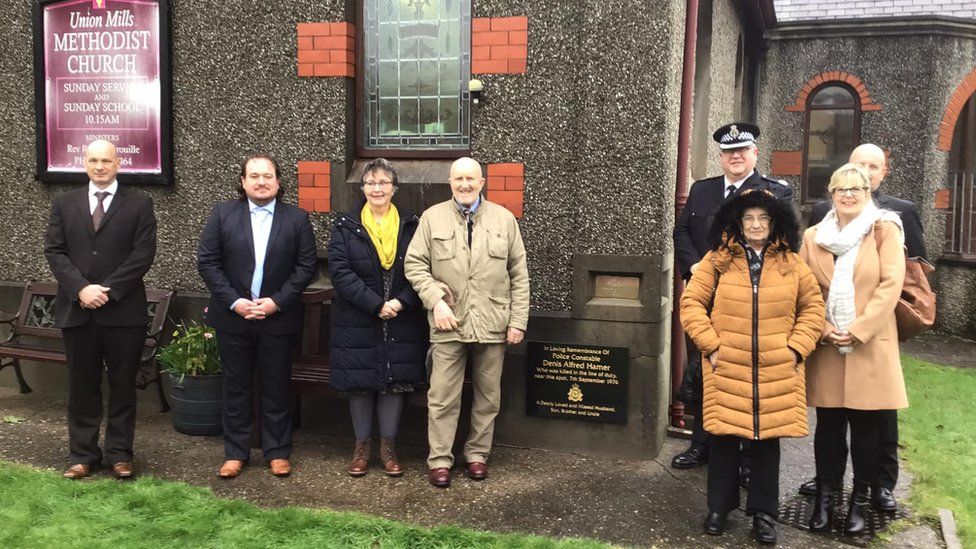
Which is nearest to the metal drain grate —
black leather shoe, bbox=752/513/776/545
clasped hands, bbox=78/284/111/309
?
black leather shoe, bbox=752/513/776/545

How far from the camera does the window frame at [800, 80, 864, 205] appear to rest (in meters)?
11.5

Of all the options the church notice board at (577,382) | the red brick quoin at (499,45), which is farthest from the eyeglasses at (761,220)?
the red brick quoin at (499,45)

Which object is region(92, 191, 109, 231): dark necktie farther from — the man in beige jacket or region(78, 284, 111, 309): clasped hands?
the man in beige jacket

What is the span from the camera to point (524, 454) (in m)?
5.30

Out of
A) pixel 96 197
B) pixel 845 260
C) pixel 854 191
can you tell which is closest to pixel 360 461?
pixel 96 197

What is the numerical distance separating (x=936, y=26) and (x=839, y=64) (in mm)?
1259

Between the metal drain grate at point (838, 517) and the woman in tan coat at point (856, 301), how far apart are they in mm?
60

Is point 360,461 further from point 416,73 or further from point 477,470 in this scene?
point 416,73

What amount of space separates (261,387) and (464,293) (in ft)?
4.67

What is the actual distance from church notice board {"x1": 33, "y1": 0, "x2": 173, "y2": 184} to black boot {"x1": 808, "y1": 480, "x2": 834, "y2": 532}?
4.93 metres

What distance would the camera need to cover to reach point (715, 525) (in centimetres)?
405

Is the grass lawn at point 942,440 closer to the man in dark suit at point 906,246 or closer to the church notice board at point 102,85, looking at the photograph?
the man in dark suit at point 906,246

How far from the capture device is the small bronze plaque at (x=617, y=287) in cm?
518

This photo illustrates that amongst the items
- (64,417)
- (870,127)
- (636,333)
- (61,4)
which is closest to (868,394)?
(636,333)
